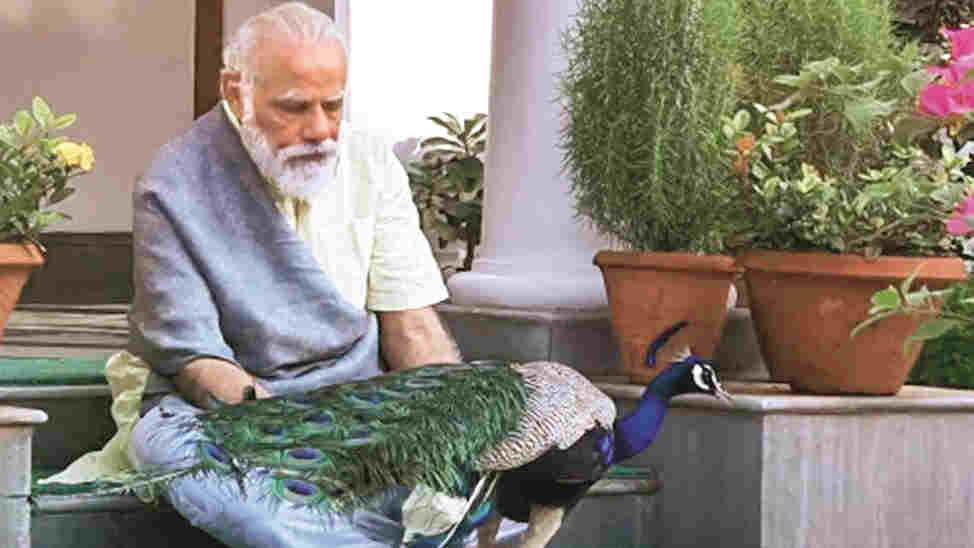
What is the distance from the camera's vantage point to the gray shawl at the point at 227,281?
4.73 meters

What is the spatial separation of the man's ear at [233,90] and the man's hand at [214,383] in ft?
1.72

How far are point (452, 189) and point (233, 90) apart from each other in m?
3.07

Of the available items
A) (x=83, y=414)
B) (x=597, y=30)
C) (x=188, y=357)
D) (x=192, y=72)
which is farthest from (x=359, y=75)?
(x=188, y=357)

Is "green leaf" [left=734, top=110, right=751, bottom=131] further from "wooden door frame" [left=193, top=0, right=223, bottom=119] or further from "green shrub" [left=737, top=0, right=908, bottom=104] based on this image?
"wooden door frame" [left=193, top=0, right=223, bottom=119]

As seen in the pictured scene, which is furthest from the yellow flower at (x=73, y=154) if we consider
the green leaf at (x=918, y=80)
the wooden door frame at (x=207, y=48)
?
the wooden door frame at (x=207, y=48)

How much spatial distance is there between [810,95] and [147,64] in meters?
4.56

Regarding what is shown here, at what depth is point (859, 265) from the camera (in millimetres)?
5562

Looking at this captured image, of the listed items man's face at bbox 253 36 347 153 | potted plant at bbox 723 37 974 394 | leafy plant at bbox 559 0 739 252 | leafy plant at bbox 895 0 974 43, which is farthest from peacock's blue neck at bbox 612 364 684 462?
leafy plant at bbox 895 0 974 43

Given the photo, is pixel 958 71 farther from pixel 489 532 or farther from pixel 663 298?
pixel 663 298

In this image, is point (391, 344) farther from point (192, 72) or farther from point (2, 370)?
point (192, 72)

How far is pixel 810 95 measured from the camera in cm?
562

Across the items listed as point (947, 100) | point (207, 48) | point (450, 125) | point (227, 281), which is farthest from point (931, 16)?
point (947, 100)

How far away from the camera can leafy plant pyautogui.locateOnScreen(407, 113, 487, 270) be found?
7848 mm

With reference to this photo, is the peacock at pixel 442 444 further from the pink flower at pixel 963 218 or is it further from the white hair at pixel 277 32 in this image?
the pink flower at pixel 963 218
